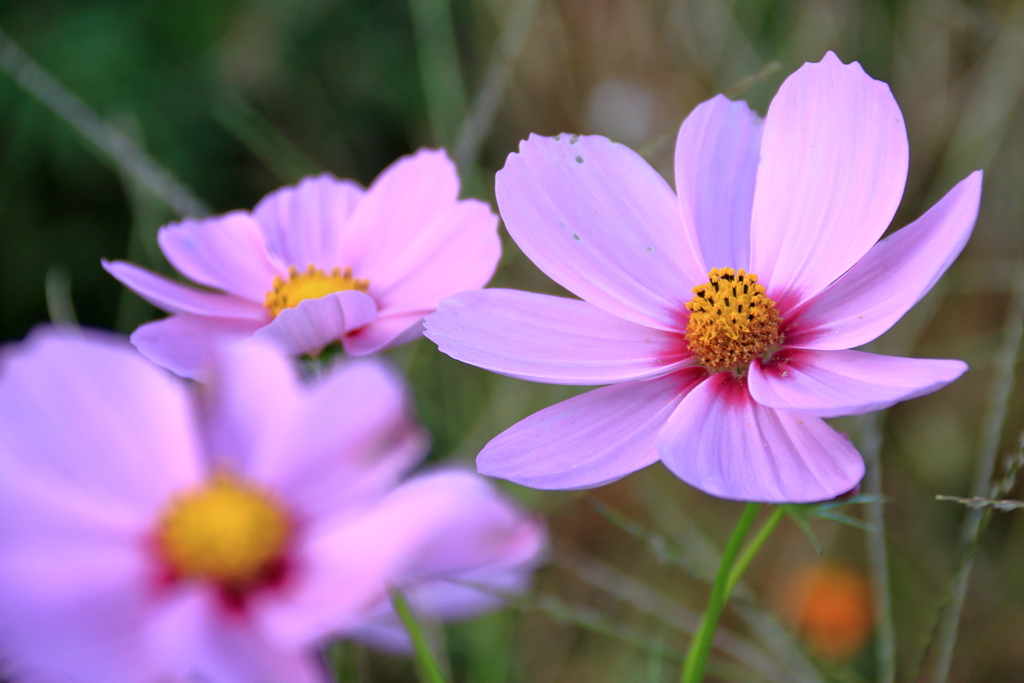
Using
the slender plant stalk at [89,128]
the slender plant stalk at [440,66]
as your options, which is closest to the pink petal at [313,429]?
the slender plant stalk at [89,128]

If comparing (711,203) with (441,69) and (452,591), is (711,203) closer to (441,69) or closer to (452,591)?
(452,591)

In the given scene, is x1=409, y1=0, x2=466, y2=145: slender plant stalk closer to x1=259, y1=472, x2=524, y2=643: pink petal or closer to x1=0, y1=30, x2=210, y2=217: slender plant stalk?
x1=0, y1=30, x2=210, y2=217: slender plant stalk

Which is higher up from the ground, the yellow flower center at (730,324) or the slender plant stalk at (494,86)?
the slender plant stalk at (494,86)

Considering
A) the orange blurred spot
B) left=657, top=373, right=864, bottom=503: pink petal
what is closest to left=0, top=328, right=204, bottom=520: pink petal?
left=657, top=373, right=864, bottom=503: pink petal

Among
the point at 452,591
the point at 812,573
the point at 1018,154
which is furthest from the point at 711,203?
the point at 1018,154

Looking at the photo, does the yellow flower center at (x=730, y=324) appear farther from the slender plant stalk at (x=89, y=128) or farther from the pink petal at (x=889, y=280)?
the slender plant stalk at (x=89, y=128)

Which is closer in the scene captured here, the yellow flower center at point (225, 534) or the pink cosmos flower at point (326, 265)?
the yellow flower center at point (225, 534)

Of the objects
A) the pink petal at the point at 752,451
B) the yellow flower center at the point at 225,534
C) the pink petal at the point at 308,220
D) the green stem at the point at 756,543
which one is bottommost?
the yellow flower center at the point at 225,534
